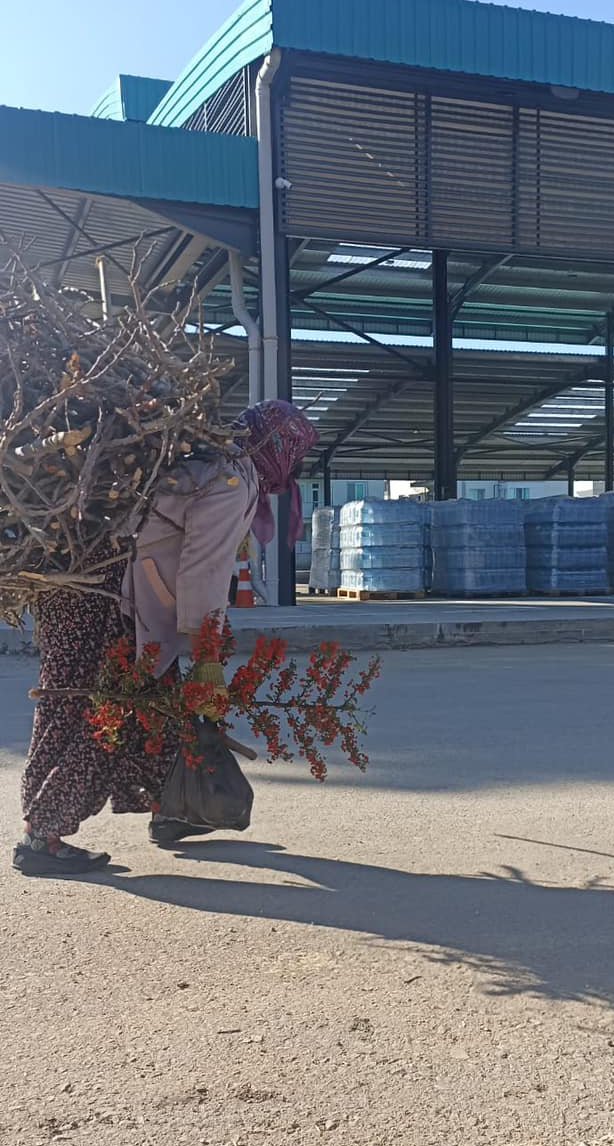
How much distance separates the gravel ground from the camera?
6.13 ft

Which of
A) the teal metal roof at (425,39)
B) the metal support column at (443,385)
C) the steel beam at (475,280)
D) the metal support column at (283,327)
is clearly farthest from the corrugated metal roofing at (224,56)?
the steel beam at (475,280)

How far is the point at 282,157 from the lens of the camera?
44.7 ft

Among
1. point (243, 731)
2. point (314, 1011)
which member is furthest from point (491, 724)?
point (314, 1011)

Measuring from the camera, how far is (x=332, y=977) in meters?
2.47

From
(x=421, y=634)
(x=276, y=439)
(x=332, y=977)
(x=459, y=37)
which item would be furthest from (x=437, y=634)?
(x=459, y=37)

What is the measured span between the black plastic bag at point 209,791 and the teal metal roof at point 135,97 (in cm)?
1862

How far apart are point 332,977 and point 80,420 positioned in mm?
1616

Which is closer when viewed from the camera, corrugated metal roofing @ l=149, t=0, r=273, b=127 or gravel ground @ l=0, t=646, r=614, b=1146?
gravel ground @ l=0, t=646, r=614, b=1146

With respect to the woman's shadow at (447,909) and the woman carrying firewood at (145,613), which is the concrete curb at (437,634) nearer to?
the woman carrying firewood at (145,613)

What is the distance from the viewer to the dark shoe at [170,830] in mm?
3605

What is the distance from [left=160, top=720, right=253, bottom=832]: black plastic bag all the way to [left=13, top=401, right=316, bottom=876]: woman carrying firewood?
173 mm

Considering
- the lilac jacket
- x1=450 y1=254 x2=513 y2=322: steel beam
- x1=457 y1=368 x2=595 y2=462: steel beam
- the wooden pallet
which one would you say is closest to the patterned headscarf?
the lilac jacket

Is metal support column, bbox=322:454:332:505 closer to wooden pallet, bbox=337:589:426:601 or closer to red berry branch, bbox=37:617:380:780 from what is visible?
wooden pallet, bbox=337:589:426:601

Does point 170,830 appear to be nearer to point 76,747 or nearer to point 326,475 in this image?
point 76,747
